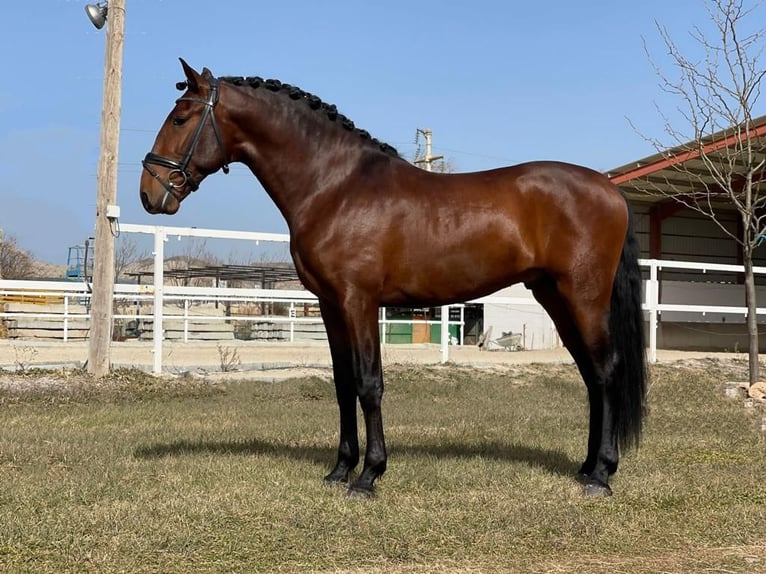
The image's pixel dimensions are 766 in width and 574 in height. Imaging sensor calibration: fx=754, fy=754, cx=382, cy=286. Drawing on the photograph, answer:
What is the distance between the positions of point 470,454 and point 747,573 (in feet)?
8.48

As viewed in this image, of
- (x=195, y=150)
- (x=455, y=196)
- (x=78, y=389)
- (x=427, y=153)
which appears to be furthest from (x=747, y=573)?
(x=427, y=153)

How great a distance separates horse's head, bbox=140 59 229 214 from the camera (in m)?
4.34

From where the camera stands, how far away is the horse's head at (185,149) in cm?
434

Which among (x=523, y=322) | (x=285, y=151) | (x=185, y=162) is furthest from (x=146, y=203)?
(x=523, y=322)

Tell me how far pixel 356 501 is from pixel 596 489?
1.42 metres

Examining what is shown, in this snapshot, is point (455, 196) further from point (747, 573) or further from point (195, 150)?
point (747, 573)

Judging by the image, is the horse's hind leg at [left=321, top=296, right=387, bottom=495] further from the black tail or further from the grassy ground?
the black tail

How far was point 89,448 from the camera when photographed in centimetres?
538

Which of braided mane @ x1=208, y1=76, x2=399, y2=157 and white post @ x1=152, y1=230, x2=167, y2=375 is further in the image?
white post @ x1=152, y1=230, x2=167, y2=375

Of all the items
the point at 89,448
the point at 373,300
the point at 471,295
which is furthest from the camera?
the point at 89,448

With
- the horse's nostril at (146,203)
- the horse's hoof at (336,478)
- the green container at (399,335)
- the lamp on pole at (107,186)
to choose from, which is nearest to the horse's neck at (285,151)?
the horse's nostril at (146,203)

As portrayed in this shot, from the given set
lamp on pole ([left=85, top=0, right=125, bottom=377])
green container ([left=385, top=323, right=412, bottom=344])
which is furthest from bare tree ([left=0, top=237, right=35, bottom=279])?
lamp on pole ([left=85, top=0, right=125, bottom=377])

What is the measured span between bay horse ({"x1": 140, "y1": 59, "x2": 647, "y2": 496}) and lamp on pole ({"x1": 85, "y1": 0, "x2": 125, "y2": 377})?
5306mm

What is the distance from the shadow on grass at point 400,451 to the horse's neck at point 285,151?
1.86 meters
